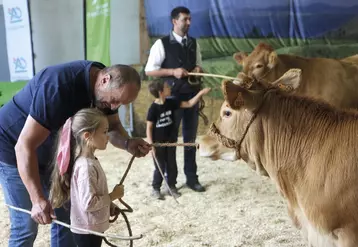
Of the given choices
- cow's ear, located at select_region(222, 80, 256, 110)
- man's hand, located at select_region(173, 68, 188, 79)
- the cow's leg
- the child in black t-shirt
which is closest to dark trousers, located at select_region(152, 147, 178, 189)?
the child in black t-shirt

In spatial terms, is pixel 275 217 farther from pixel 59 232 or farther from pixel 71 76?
pixel 71 76

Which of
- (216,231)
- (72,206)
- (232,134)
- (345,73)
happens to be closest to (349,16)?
(345,73)

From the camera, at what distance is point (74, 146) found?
2.27 metres

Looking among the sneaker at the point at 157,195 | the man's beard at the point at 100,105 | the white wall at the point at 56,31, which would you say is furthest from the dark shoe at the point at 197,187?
the white wall at the point at 56,31

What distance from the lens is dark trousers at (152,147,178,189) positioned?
4.64 meters

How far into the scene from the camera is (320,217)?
6.87 ft

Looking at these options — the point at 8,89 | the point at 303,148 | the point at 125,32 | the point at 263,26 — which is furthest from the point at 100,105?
the point at 263,26

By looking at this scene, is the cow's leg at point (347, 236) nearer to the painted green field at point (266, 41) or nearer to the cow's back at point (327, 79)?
the cow's back at point (327, 79)

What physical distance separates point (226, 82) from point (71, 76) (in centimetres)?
73

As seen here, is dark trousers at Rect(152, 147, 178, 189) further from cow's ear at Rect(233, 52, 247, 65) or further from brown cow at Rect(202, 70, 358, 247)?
brown cow at Rect(202, 70, 358, 247)

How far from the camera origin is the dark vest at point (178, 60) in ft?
15.1

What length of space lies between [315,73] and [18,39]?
4469 mm

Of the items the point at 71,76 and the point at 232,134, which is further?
the point at 232,134

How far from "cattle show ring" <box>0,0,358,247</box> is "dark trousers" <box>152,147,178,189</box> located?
0.05ft
